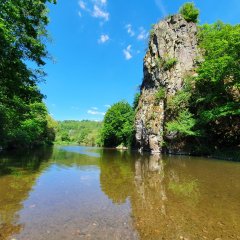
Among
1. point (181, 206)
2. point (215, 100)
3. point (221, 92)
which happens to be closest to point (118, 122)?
point (215, 100)

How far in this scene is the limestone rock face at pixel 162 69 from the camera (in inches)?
1500

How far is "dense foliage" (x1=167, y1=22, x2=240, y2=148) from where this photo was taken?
25.4 meters

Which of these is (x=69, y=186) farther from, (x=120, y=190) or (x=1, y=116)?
(x=1, y=116)

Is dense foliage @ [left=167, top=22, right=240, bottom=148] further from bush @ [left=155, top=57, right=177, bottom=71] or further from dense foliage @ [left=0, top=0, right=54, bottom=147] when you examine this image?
dense foliage @ [left=0, top=0, right=54, bottom=147]

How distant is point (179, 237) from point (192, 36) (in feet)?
140

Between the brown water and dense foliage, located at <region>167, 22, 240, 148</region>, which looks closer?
the brown water

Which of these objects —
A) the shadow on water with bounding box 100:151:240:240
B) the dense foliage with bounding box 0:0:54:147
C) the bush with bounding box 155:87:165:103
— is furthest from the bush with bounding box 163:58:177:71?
the shadow on water with bounding box 100:151:240:240

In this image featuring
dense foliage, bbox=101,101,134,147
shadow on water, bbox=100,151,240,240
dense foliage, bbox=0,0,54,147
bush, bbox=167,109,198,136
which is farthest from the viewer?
dense foliage, bbox=101,101,134,147

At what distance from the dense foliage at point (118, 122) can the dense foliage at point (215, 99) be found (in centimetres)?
2896

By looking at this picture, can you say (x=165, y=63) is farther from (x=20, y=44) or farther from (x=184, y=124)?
(x=20, y=44)

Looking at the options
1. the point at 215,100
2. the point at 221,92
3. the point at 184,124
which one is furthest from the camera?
the point at 184,124

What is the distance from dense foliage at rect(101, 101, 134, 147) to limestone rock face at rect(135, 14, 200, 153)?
54.2 feet

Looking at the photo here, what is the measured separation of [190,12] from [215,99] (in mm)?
22971

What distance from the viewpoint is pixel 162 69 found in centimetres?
4088
